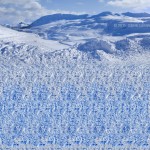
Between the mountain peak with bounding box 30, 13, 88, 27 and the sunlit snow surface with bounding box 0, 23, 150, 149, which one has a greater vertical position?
the mountain peak with bounding box 30, 13, 88, 27

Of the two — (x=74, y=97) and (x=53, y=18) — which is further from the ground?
(x=53, y=18)

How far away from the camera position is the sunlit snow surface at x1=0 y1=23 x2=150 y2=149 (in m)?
17.6

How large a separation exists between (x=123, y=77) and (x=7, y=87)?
741cm

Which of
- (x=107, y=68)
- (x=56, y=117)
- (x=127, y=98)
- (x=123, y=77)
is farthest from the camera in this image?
(x=107, y=68)

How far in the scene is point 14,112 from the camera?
64.3 feet

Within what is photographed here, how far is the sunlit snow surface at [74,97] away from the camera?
1758 centimetres

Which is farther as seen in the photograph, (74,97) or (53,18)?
(53,18)

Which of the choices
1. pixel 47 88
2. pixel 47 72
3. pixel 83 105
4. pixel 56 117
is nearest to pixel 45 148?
pixel 56 117

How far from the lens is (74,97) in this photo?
21.5 metres

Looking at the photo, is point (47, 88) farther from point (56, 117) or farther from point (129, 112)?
point (129, 112)

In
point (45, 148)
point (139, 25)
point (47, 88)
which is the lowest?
point (45, 148)

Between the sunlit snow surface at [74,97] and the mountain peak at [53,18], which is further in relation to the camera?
the mountain peak at [53,18]

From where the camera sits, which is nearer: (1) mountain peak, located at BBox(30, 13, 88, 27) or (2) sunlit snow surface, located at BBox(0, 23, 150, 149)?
(2) sunlit snow surface, located at BBox(0, 23, 150, 149)

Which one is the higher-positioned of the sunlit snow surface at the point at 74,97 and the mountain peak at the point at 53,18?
the mountain peak at the point at 53,18
